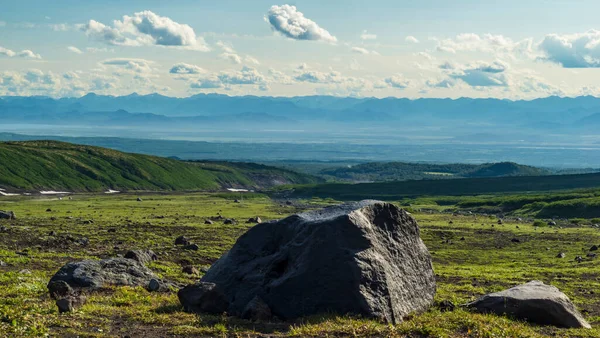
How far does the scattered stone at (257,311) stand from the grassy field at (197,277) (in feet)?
1.70

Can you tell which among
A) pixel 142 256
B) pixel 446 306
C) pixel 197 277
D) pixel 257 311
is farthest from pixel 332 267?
pixel 142 256

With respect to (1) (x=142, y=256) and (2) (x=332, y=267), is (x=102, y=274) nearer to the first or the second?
(1) (x=142, y=256)

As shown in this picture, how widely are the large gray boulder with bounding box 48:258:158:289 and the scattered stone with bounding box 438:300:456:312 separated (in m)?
11.7

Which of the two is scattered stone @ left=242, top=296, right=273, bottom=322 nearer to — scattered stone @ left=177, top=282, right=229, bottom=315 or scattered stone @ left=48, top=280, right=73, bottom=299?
scattered stone @ left=177, top=282, right=229, bottom=315

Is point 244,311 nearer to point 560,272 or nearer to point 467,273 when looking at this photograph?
point 467,273

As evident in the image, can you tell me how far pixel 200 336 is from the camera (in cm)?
1831

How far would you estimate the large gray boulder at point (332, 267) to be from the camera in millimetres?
20391

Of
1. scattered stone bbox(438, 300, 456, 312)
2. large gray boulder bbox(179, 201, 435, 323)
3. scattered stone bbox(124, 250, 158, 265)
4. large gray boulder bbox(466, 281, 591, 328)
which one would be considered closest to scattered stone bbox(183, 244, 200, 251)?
scattered stone bbox(124, 250, 158, 265)

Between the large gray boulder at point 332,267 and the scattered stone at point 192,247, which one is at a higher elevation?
the large gray boulder at point 332,267

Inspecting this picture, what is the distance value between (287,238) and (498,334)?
807 centimetres

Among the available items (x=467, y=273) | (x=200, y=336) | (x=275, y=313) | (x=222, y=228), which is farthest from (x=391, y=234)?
(x=222, y=228)

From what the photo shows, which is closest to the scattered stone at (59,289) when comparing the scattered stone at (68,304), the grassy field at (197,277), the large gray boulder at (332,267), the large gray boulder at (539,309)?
the grassy field at (197,277)

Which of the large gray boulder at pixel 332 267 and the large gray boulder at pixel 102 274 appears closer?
the large gray boulder at pixel 332 267

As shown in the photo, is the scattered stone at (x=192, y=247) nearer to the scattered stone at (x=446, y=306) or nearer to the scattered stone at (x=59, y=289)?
the scattered stone at (x=59, y=289)
